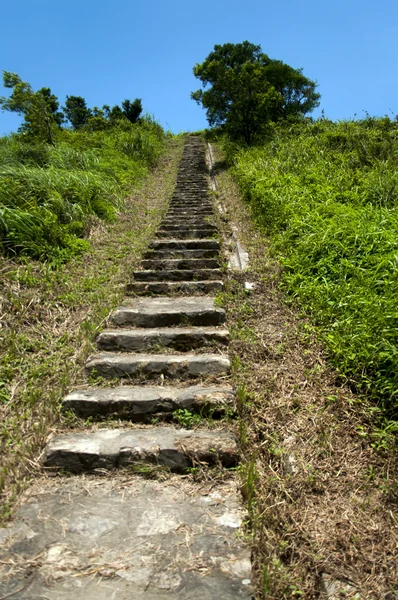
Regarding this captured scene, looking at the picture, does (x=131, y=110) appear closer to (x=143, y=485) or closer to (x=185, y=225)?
(x=185, y=225)

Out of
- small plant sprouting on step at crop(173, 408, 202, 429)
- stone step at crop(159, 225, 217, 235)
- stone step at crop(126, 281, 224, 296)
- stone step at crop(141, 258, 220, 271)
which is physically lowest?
small plant sprouting on step at crop(173, 408, 202, 429)

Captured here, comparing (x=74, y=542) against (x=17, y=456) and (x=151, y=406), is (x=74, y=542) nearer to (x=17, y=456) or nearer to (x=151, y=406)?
(x=17, y=456)

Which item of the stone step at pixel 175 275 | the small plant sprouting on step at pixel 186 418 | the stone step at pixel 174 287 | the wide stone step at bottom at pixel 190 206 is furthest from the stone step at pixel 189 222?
the small plant sprouting on step at pixel 186 418

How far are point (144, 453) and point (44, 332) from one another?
69.1 inches

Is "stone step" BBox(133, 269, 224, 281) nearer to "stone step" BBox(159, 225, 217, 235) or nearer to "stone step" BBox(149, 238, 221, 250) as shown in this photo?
"stone step" BBox(149, 238, 221, 250)

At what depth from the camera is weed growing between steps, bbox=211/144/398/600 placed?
1.82 m

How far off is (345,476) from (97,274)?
11.6 feet

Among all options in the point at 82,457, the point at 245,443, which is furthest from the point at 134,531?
the point at 245,443

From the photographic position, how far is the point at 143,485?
2289 millimetres

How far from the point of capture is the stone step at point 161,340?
3.47m

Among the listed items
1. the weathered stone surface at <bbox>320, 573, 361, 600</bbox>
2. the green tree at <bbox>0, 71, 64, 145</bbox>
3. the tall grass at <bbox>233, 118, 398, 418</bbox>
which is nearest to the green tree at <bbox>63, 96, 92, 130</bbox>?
the green tree at <bbox>0, 71, 64, 145</bbox>

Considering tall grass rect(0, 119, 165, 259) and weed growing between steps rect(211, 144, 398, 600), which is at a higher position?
tall grass rect(0, 119, 165, 259)

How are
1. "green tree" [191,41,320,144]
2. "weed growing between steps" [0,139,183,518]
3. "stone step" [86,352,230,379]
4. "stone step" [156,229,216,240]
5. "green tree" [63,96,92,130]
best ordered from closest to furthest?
"weed growing between steps" [0,139,183,518], "stone step" [86,352,230,379], "stone step" [156,229,216,240], "green tree" [191,41,320,144], "green tree" [63,96,92,130]

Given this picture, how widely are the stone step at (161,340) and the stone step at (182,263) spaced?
1721mm
